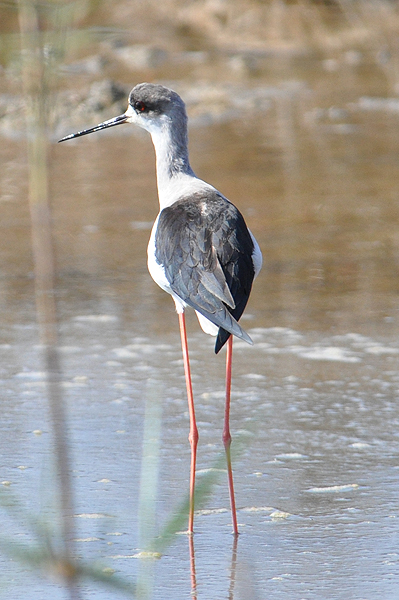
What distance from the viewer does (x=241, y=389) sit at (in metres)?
4.22

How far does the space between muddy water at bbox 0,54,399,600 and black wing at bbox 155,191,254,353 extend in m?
0.44

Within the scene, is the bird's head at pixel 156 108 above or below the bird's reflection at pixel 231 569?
above

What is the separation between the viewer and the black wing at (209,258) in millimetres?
3146

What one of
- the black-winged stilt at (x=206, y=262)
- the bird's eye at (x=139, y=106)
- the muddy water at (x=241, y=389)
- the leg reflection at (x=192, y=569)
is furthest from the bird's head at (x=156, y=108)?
the leg reflection at (x=192, y=569)

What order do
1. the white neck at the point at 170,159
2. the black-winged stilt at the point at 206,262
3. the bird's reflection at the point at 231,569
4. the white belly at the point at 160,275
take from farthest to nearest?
the white neck at the point at 170,159 < the white belly at the point at 160,275 < the black-winged stilt at the point at 206,262 < the bird's reflection at the point at 231,569

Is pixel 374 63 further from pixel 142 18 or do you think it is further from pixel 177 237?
pixel 177 237

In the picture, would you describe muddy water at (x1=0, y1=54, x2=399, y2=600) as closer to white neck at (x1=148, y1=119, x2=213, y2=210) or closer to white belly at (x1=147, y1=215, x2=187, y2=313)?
white belly at (x1=147, y1=215, x2=187, y2=313)

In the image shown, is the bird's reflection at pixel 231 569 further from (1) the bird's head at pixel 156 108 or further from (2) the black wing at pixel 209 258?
(1) the bird's head at pixel 156 108

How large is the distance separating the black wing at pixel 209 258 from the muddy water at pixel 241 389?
17.3 inches

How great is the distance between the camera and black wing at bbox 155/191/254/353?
3.15 m

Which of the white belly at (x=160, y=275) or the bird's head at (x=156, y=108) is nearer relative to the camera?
the white belly at (x=160, y=275)

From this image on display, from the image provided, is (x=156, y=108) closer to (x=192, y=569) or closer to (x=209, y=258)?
(x=209, y=258)

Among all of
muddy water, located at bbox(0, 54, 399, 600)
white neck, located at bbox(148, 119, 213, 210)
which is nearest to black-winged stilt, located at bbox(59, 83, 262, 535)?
white neck, located at bbox(148, 119, 213, 210)

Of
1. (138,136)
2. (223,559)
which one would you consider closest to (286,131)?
(138,136)
